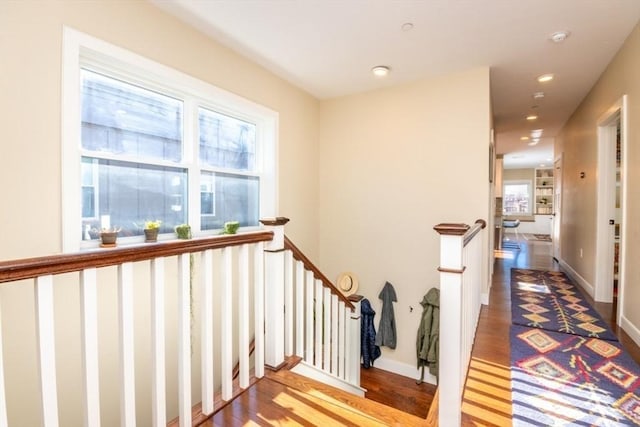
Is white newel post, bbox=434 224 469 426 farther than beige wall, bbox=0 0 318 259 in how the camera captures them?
No

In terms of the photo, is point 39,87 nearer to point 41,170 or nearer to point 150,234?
point 41,170

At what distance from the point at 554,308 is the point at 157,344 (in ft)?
12.2

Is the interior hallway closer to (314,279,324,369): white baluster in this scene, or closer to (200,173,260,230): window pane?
(314,279,324,369): white baluster

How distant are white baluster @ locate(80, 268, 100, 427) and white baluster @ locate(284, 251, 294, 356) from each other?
1111 millimetres

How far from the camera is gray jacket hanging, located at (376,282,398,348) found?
3.67 metres

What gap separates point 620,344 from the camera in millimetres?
2420

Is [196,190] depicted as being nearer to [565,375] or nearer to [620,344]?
[565,375]

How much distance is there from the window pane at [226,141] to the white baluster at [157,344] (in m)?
1.71

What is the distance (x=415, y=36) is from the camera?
260 cm

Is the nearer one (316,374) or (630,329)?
(316,374)

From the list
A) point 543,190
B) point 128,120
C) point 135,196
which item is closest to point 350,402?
point 135,196

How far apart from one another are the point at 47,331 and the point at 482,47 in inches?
136

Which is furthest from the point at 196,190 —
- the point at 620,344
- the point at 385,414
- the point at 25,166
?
the point at 620,344

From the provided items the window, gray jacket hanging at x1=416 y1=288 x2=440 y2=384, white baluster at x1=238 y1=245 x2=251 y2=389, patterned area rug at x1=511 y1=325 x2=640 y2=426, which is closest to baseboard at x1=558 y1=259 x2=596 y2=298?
patterned area rug at x1=511 y1=325 x2=640 y2=426
